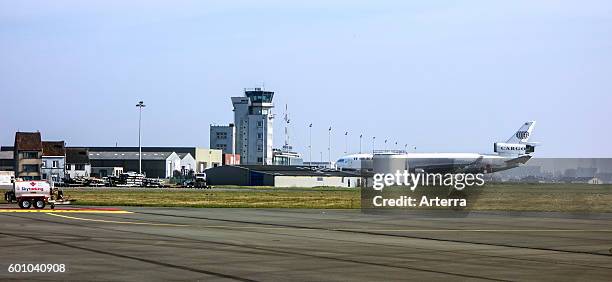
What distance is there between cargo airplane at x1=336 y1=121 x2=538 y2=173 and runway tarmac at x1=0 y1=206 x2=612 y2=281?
92001 mm

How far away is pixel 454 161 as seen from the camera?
5290 inches

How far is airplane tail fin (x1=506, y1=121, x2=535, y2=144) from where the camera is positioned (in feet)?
493

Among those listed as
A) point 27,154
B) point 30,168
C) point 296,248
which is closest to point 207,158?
point 27,154

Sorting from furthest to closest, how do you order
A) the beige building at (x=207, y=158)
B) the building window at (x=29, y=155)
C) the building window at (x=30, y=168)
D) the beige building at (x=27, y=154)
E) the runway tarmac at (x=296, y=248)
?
the beige building at (x=207, y=158)
the building window at (x=29, y=155)
the building window at (x=30, y=168)
the beige building at (x=27, y=154)
the runway tarmac at (x=296, y=248)

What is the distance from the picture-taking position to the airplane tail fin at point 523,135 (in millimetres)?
150125

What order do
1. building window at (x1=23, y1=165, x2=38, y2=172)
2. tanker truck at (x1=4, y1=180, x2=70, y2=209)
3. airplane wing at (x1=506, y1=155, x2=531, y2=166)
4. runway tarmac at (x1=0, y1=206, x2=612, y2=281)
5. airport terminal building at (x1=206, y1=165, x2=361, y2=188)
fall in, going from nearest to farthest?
1. runway tarmac at (x1=0, y1=206, x2=612, y2=281)
2. tanker truck at (x1=4, y1=180, x2=70, y2=209)
3. airplane wing at (x1=506, y1=155, x2=531, y2=166)
4. airport terminal building at (x1=206, y1=165, x2=361, y2=188)
5. building window at (x1=23, y1=165, x2=38, y2=172)

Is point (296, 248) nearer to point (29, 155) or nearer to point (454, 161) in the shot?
point (454, 161)

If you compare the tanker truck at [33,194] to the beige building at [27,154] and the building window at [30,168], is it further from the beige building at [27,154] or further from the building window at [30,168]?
the building window at [30,168]

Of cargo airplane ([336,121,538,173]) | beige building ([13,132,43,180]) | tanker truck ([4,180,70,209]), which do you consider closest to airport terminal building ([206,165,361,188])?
cargo airplane ([336,121,538,173])

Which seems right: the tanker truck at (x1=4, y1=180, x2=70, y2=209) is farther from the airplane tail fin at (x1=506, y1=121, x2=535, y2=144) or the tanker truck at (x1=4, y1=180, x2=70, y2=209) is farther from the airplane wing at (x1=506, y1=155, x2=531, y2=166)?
the airplane tail fin at (x1=506, y1=121, x2=535, y2=144)

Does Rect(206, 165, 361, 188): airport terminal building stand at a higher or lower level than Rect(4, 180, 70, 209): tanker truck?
higher

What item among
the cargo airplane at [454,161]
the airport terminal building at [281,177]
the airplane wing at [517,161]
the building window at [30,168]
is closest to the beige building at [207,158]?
the airport terminal building at [281,177]

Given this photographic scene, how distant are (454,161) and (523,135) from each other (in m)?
22.9

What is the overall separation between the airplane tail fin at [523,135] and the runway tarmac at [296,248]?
11233cm
